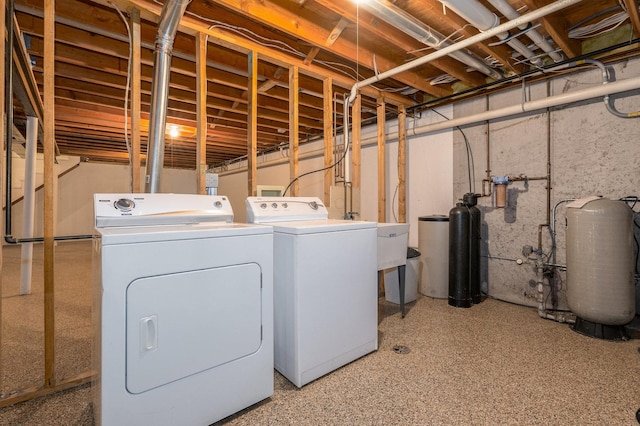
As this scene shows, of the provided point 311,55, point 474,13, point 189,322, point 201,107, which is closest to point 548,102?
point 474,13

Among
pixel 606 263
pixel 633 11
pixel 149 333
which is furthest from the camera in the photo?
pixel 606 263

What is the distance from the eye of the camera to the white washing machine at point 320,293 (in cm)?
178

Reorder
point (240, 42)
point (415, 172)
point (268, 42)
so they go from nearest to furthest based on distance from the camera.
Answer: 1. point (240, 42)
2. point (268, 42)
3. point (415, 172)

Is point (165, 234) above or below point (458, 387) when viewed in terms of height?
above

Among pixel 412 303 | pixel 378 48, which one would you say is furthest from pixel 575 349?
pixel 378 48

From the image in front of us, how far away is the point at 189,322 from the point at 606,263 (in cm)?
291

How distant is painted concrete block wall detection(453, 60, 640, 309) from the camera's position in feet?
8.83

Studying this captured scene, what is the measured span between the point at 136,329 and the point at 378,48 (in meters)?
3.05

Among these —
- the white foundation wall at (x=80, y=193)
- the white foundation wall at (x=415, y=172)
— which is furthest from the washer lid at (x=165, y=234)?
the white foundation wall at (x=80, y=193)

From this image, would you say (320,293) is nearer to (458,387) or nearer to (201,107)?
(458,387)

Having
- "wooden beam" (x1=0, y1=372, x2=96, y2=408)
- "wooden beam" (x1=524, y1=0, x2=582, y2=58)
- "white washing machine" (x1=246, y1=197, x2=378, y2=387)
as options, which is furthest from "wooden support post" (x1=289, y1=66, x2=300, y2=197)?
"wooden beam" (x1=0, y1=372, x2=96, y2=408)

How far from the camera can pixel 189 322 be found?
1.38 meters

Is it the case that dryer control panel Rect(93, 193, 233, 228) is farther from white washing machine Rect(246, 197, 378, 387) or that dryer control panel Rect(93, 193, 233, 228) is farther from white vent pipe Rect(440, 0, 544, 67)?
white vent pipe Rect(440, 0, 544, 67)

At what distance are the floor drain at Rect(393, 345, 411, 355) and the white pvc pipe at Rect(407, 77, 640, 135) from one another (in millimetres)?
2516
